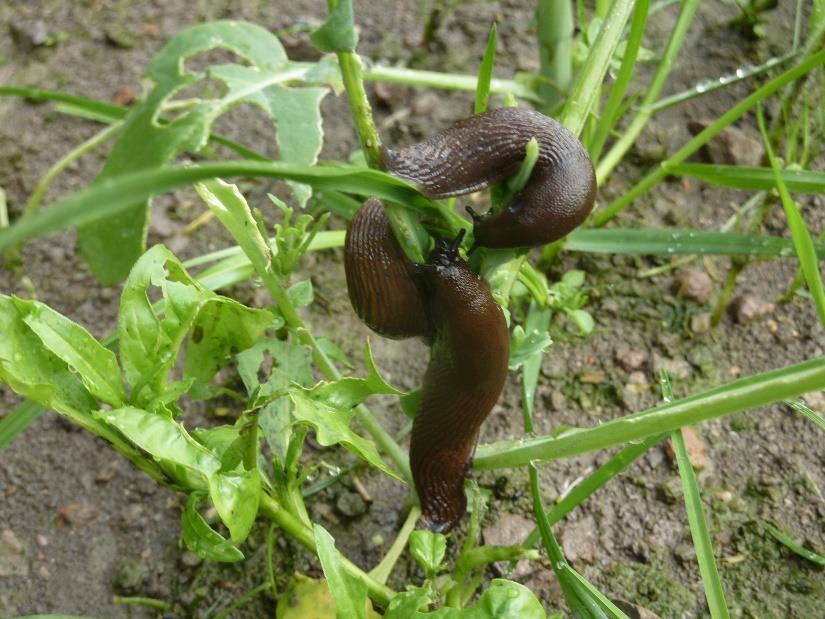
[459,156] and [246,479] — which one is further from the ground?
[459,156]

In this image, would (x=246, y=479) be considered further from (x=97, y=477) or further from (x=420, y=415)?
(x=97, y=477)

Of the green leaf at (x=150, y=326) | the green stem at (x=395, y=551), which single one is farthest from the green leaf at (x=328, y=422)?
the green stem at (x=395, y=551)

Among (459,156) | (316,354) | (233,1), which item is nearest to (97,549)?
(316,354)

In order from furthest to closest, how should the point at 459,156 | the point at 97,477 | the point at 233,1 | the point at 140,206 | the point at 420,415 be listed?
the point at 233,1, the point at 97,477, the point at 420,415, the point at 459,156, the point at 140,206

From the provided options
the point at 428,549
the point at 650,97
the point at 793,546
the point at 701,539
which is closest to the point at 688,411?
the point at 701,539

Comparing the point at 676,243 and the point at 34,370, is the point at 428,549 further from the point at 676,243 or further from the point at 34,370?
the point at 676,243
